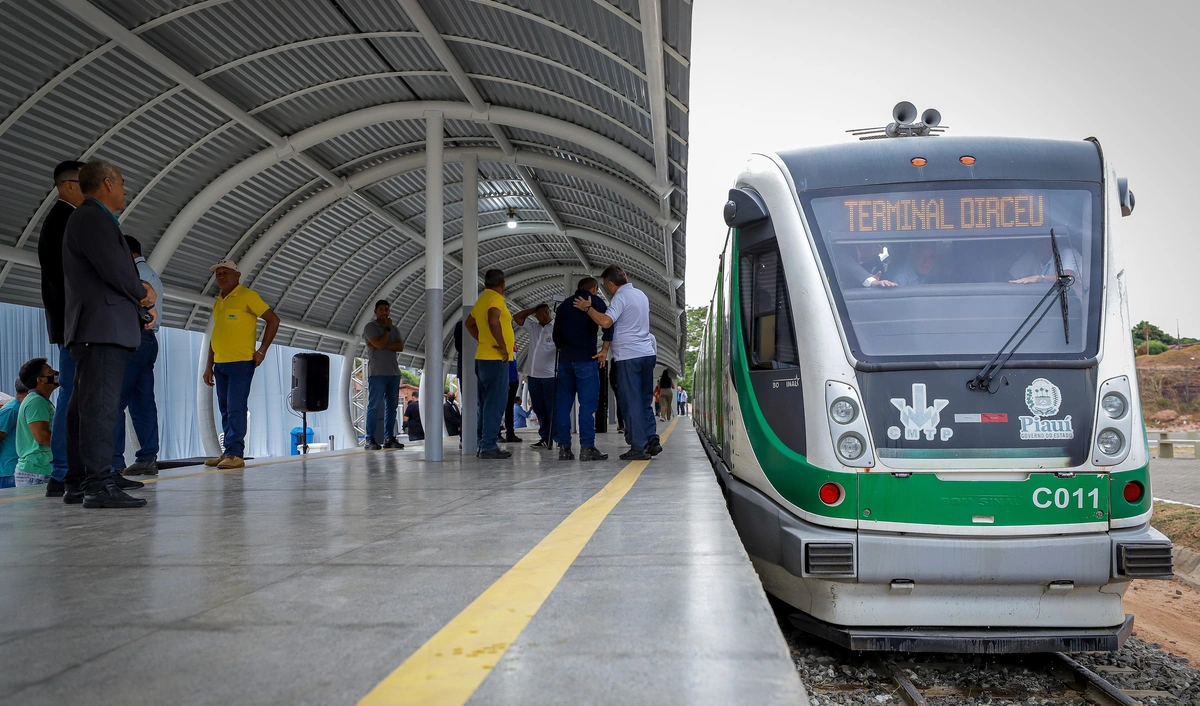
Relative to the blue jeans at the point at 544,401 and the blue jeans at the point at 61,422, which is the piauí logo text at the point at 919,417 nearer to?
the blue jeans at the point at 61,422

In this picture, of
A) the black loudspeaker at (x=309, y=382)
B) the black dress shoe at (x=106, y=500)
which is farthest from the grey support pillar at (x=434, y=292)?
the black dress shoe at (x=106, y=500)

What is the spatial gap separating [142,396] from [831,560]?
6.04 m

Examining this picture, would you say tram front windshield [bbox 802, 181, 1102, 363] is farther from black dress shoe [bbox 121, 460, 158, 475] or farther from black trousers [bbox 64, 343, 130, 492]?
black dress shoe [bbox 121, 460, 158, 475]

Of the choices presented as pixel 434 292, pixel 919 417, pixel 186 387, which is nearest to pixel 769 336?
pixel 919 417

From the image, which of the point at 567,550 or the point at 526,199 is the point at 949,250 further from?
the point at 526,199

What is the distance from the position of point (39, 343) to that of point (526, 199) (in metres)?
9.78

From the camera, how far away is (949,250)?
547cm

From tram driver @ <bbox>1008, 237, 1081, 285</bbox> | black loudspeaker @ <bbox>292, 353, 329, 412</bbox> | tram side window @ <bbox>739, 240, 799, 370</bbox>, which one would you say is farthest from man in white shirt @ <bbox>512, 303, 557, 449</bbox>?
tram driver @ <bbox>1008, 237, 1081, 285</bbox>

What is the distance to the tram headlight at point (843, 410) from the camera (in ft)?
16.7

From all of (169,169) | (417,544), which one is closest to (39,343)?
(169,169)

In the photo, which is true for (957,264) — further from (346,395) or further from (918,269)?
(346,395)

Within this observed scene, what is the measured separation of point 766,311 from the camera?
5801 millimetres

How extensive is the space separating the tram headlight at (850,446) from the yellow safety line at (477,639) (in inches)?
82.0

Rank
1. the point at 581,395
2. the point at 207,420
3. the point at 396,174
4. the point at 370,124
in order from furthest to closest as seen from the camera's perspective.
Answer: the point at 207,420 < the point at 396,174 < the point at 370,124 < the point at 581,395
